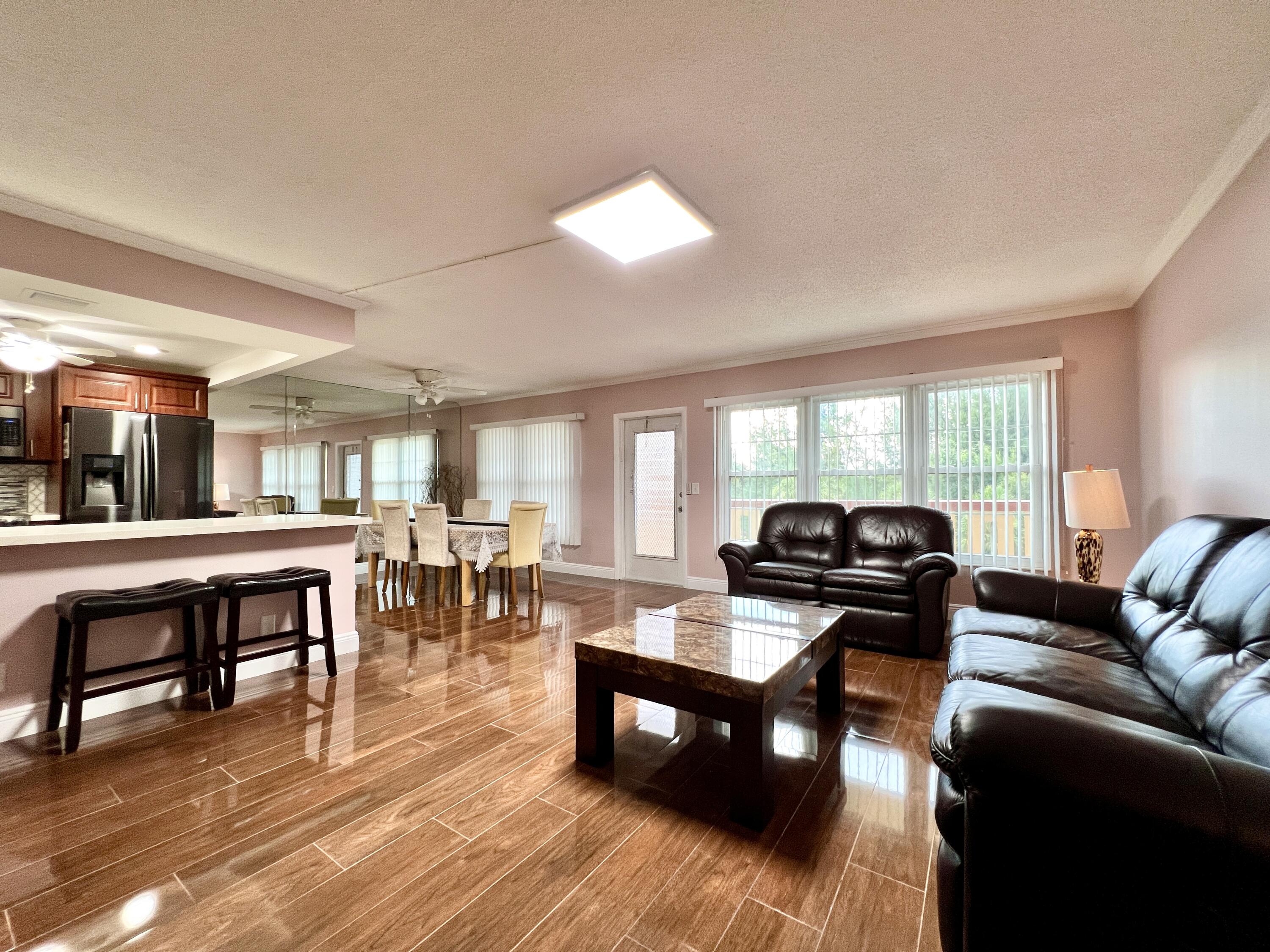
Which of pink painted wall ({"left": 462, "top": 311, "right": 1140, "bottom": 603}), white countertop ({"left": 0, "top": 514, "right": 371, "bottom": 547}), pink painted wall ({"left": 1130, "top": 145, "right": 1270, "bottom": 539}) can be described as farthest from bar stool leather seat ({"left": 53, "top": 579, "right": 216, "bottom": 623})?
pink painted wall ({"left": 1130, "top": 145, "right": 1270, "bottom": 539})

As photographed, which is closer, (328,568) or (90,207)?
(90,207)

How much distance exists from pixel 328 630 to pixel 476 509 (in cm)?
385

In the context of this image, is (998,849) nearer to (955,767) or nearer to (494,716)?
(955,767)

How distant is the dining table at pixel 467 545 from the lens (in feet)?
16.3

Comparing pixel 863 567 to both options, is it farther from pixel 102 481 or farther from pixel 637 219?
pixel 102 481

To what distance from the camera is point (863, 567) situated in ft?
14.0

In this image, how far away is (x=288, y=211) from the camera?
101 inches

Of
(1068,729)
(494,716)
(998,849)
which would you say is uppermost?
(1068,729)

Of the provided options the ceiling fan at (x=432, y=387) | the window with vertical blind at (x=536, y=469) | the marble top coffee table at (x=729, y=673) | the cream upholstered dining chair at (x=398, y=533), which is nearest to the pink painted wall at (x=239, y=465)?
the cream upholstered dining chair at (x=398, y=533)

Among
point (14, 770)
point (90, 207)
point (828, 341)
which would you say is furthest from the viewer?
point (828, 341)

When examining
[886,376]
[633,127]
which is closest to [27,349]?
[633,127]

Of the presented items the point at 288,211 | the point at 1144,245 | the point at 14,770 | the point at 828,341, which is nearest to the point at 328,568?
the point at 14,770

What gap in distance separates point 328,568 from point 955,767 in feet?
12.2

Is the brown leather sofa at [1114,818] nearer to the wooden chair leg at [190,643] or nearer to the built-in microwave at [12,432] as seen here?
the wooden chair leg at [190,643]
